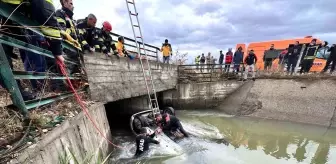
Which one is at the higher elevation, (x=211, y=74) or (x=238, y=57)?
(x=238, y=57)

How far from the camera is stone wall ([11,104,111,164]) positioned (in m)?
2.30

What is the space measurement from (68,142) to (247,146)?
571cm

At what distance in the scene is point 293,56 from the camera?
12469 millimetres

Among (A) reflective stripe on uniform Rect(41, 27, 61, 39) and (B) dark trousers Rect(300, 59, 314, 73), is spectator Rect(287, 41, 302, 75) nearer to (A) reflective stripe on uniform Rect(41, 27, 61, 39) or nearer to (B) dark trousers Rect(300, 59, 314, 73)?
(B) dark trousers Rect(300, 59, 314, 73)

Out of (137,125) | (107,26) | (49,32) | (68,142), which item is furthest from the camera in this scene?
(107,26)

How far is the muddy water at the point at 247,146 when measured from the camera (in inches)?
229

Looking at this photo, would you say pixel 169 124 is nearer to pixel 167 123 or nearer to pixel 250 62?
pixel 167 123

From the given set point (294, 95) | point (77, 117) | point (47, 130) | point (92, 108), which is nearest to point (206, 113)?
point (294, 95)

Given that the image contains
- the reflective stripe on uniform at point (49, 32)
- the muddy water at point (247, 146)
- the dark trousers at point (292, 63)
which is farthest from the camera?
the dark trousers at point (292, 63)


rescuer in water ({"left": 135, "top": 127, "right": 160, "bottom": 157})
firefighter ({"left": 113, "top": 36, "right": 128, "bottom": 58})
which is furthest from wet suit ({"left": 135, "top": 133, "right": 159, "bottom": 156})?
firefighter ({"left": 113, "top": 36, "right": 128, "bottom": 58})

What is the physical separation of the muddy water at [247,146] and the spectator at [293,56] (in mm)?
4397

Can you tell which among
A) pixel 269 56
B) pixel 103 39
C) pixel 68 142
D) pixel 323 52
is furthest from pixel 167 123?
pixel 323 52

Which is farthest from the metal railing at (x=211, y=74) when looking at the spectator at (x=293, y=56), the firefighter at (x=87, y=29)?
the firefighter at (x=87, y=29)

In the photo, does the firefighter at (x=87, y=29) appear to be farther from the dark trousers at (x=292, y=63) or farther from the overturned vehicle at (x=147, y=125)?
the dark trousers at (x=292, y=63)
